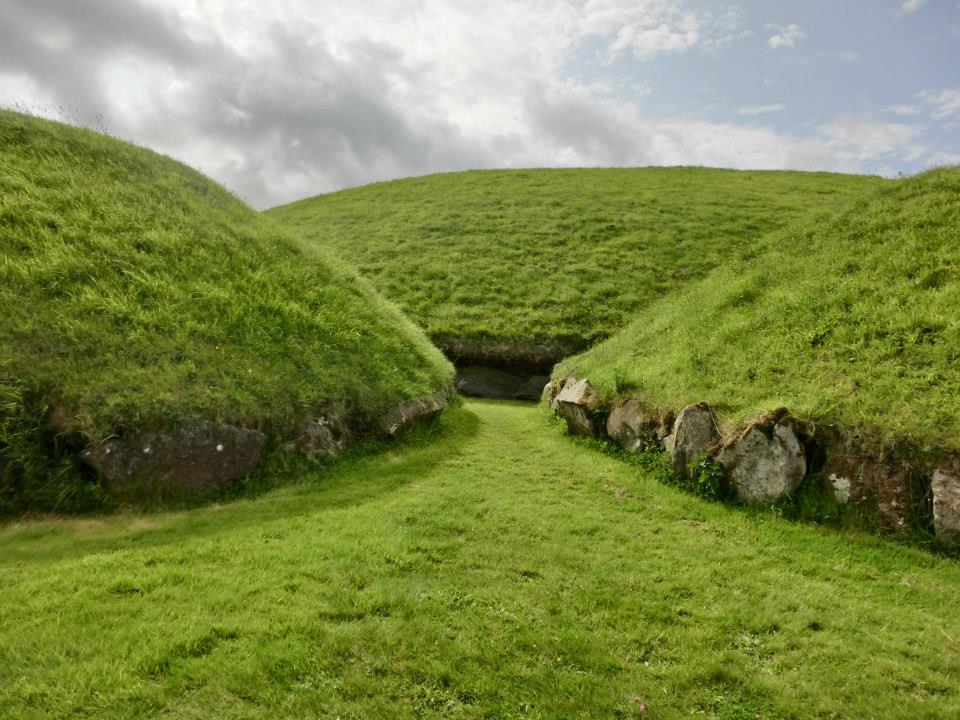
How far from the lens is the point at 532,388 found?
912 inches

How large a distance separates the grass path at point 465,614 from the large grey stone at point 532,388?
12.3 metres

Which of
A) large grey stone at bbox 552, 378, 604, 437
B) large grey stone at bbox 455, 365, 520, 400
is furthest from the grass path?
large grey stone at bbox 455, 365, 520, 400

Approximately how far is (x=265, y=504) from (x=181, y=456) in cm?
186

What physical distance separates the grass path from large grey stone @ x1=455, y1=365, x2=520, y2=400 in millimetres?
12511

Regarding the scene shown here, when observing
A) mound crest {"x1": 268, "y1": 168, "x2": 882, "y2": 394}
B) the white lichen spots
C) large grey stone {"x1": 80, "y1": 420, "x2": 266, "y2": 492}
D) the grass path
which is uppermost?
mound crest {"x1": 268, "y1": 168, "x2": 882, "y2": 394}

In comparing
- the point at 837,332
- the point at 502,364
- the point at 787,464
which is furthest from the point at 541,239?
the point at 787,464

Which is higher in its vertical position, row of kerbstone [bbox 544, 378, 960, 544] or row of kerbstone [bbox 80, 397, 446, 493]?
row of kerbstone [bbox 544, 378, 960, 544]

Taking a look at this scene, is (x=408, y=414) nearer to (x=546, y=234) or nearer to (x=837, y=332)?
(x=837, y=332)

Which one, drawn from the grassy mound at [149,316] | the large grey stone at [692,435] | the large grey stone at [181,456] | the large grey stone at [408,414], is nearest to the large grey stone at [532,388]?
the grassy mound at [149,316]

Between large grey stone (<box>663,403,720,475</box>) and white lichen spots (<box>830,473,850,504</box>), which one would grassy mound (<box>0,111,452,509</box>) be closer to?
large grey stone (<box>663,403,720,475</box>)

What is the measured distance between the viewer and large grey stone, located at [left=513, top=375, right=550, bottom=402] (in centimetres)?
2291

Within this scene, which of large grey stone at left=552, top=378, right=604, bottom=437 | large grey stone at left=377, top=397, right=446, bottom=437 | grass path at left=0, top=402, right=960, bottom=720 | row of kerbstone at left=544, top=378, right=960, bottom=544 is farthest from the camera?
large grey stone at left=552, top=378, right=604, bottom=437

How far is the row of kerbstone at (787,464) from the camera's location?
8.66m

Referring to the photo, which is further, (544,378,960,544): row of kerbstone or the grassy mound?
the grassy mound
